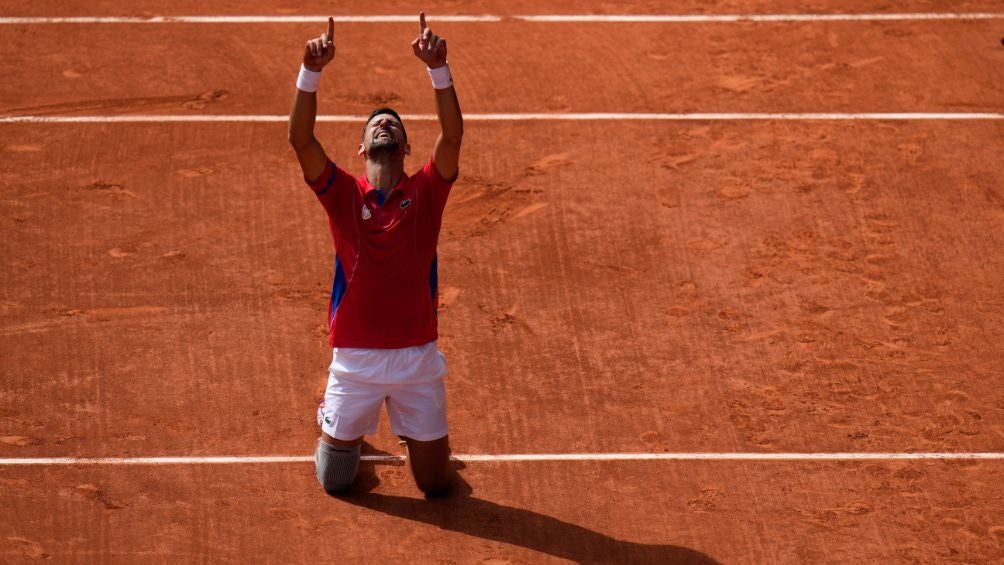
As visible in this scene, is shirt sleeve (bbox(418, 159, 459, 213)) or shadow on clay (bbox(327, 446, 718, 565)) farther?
shadow on clay (bbox(327, 446, 718, 565))

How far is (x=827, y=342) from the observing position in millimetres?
11234

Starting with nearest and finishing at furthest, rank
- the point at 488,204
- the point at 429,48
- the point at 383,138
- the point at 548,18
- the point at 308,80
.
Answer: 1. the point at 429,48
2. the point at 308,80
3. the point at 383,138
4. the point at 488,204
5. the point at 548,18

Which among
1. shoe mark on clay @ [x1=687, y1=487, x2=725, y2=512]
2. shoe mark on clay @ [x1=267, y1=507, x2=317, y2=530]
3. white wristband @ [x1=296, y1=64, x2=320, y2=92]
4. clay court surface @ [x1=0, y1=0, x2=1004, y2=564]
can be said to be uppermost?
white wristband @ [x1=296, y1=64, x2=320, y2=92]

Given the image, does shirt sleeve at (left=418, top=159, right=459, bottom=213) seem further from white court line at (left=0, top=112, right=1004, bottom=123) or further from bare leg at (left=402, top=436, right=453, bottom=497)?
white court line at (left=0, top=112, right=1004, bottom=123)

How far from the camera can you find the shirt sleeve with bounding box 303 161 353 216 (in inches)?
356

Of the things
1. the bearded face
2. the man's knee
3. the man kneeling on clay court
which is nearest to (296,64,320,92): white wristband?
the man kneeling on clay court

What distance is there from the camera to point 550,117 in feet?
45.4

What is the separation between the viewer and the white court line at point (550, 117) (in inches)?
538

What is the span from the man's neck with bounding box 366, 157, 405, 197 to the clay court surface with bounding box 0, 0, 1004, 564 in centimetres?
206

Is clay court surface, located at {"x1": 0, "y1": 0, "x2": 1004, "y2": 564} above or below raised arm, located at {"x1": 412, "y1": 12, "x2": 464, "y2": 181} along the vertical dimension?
below

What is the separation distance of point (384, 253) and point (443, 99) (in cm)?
102

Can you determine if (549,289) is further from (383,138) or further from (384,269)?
(383,138)

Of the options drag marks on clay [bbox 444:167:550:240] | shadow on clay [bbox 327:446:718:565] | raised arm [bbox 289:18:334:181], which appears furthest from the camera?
drag marks on clay [bbox 444:167:550:240]

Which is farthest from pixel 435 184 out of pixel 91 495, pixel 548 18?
pixel 548 18
